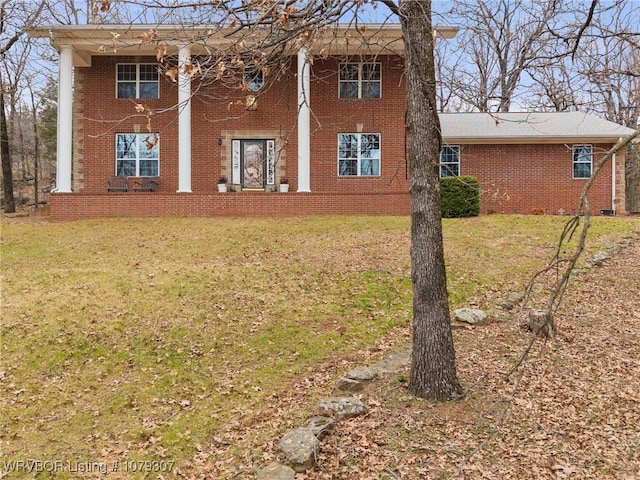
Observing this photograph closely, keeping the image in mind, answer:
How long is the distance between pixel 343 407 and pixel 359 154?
14.4 meters

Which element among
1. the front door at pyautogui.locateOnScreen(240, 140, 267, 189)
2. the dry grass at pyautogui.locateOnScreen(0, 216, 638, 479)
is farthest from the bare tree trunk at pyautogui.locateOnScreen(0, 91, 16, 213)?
the dry grass at pyautogui.locateOnScreen(0, 216, 638, 479)

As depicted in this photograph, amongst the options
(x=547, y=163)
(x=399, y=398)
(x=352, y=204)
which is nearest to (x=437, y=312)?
(x=399, y=398)

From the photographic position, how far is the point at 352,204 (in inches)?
648

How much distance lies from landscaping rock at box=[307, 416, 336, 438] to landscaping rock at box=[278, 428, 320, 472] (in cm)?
6

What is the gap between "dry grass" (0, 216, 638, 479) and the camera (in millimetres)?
4648

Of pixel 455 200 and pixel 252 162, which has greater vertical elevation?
pixel 252 162

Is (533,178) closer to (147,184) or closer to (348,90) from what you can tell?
(348,90)

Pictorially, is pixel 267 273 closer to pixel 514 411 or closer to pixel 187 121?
pixel 514 411

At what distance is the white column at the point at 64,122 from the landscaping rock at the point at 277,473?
15201 millimetres

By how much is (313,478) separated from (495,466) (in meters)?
1.43

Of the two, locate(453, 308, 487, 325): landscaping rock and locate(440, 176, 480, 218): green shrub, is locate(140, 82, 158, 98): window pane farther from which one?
locate(453, 308, 487, 325): landscaping rock

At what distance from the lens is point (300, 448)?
411cm

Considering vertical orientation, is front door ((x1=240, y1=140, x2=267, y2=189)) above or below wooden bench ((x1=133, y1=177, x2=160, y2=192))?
above

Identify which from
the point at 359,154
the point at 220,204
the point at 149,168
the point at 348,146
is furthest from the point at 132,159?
the point at 359,154
